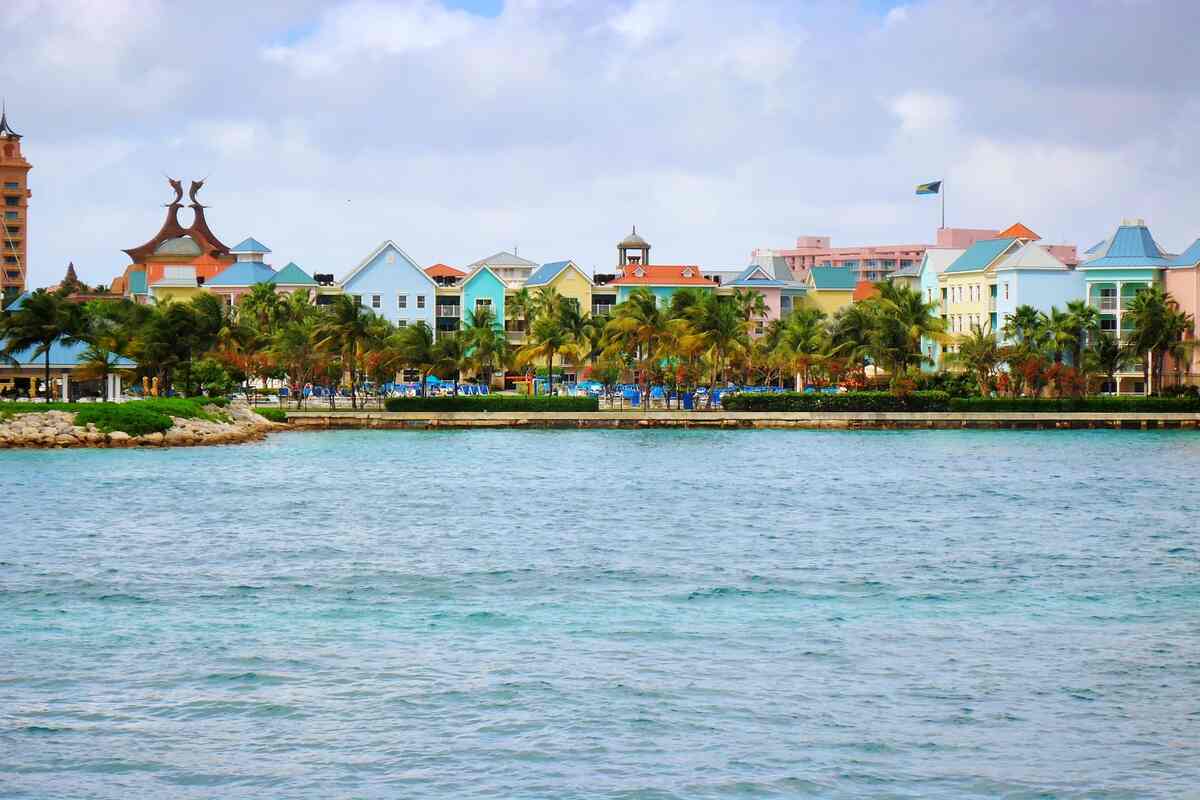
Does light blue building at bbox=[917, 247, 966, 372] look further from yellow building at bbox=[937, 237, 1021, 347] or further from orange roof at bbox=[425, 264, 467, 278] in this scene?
orange roof at bbox=[425, 264, 467, 278]

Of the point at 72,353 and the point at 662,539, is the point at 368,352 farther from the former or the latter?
the point at 662,539

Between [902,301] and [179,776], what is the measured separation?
262 feet

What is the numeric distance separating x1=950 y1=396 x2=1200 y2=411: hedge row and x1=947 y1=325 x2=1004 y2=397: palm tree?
822 cm

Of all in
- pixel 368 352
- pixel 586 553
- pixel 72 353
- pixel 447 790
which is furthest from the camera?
pixel 368 352

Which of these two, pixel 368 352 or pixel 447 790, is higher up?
pixel 368 352

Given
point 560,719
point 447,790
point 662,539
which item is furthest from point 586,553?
point 447,790

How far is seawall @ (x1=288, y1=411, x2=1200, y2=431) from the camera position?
80000 millimetres

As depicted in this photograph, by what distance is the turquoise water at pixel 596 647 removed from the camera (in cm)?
1518

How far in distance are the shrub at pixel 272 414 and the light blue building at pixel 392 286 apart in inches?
1335

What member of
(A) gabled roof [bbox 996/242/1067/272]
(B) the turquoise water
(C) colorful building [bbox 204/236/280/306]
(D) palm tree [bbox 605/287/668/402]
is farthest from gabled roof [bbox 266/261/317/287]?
(B) the turquoise water

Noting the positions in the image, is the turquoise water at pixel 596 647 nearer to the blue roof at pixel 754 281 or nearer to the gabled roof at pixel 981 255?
the gabled roof at pixel 981 255

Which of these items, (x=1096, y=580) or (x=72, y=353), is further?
(x=72, y=353)

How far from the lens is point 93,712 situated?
671 inches

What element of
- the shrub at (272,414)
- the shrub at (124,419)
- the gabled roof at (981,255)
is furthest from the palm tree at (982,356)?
the shrub at (124,419)
